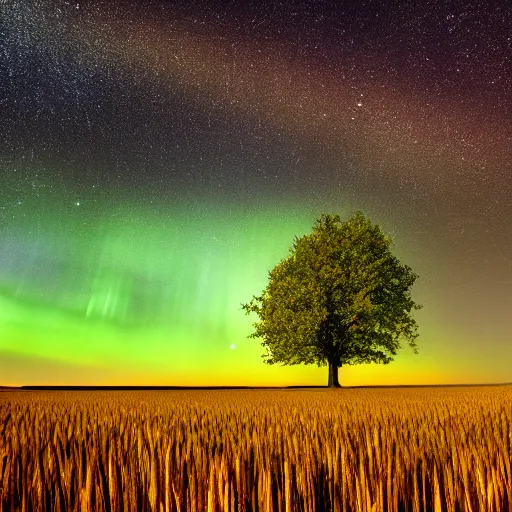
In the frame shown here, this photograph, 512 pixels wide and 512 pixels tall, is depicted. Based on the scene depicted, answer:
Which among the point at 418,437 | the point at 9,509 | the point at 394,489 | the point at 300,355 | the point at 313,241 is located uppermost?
the point at 313,241

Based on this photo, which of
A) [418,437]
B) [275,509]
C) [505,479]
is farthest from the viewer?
[418,437]

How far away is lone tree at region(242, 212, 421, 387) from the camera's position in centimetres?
3638

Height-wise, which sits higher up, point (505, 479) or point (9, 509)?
point (505, 479)

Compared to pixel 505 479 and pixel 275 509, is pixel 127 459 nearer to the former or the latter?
pixel 275 509

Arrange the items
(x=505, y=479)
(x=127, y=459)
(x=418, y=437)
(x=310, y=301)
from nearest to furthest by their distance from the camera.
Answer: (x=505, y=479) < (x=127, y=459) < (x=418, y=437) < (x=310, y=301)

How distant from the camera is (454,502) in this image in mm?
2572

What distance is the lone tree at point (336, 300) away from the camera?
119 ft

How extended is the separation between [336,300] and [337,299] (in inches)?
8.1

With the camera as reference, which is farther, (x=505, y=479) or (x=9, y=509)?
(x=505, y=479)

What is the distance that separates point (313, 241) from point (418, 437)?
109ft

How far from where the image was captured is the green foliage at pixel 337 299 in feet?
119

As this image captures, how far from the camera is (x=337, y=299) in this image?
36.5 metres

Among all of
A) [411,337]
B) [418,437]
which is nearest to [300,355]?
[411,337]

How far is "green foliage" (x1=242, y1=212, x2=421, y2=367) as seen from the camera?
119 ft
